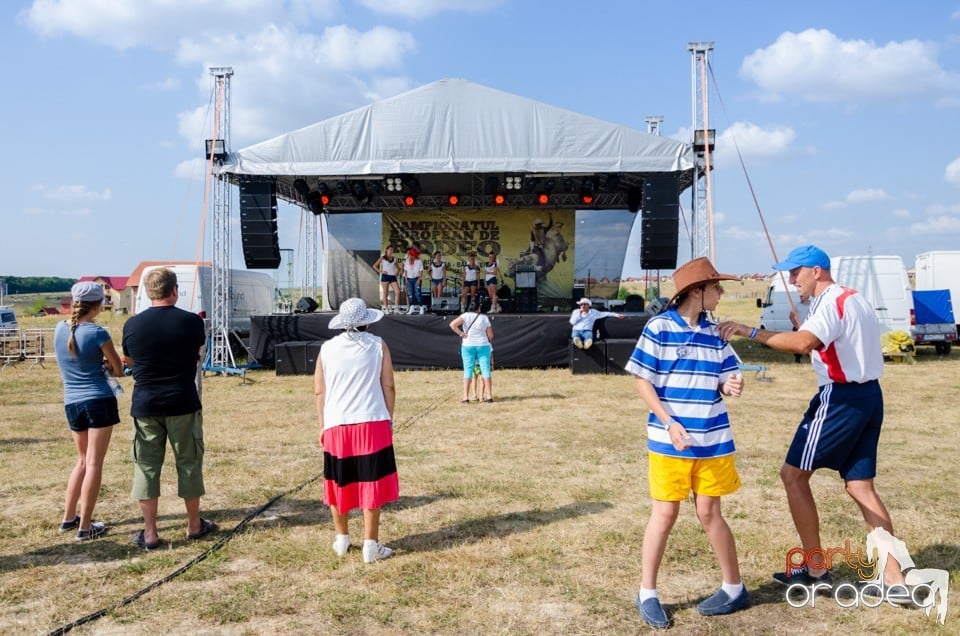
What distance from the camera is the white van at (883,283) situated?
15.0m

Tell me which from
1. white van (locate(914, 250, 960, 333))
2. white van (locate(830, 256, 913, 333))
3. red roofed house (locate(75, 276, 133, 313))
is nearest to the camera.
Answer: white van (locate(830, 256, 913, 333))

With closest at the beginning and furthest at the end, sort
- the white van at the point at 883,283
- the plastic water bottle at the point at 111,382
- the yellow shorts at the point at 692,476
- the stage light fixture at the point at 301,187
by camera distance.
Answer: the yellow shorts at the point at 692,476 → the plastic water bottle at the point at 111,382 → the white van at the point at 883,283 → the stage light fixture at the point at 301,187

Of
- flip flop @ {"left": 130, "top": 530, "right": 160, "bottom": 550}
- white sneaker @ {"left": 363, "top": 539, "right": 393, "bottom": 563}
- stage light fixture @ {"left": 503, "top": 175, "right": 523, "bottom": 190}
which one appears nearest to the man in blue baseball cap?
white sneaker @ {"left": 363, "top": 539, "right": 393, "bottom": 563}

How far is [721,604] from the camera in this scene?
3.18 metres

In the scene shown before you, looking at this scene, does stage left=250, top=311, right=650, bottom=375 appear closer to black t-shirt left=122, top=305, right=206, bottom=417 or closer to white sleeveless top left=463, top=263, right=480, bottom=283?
white sleeveless top left=463, top=263, right=480, bottom=283

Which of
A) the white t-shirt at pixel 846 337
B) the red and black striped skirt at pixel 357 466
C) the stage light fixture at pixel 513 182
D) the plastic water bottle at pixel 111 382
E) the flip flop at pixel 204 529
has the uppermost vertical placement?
the stage light fixture at pixel 513 182

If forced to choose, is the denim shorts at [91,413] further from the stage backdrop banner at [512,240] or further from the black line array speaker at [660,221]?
the stage backdrop banner at [512,240]

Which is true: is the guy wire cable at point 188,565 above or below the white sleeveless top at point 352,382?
below

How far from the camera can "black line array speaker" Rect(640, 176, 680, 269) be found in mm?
13102

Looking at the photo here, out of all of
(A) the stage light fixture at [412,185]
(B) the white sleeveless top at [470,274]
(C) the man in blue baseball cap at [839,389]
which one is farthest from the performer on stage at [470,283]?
(C) the man in blue baseball cap at [839,389]

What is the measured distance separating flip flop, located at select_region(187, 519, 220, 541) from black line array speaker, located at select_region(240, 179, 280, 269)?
970 cm

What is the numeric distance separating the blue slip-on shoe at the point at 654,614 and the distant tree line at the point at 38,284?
10860cm

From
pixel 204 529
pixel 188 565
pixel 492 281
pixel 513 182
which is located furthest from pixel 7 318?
pixel 188 565

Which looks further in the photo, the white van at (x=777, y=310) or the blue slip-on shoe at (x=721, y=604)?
the white van at (x=777, y=310)
